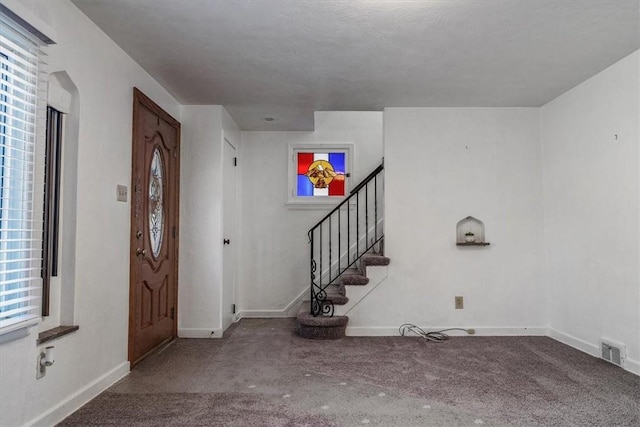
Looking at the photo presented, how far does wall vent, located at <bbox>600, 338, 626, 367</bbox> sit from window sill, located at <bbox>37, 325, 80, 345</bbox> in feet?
12.9

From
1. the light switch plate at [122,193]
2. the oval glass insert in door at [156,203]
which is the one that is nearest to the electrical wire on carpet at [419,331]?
the oval glass insert in door at [156,203]

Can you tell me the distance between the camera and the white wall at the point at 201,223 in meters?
4.11

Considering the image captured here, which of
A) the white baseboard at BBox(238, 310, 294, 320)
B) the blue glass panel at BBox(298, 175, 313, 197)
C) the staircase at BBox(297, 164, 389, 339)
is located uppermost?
the blue glass panel at BBox(298, 175, 313, 197)

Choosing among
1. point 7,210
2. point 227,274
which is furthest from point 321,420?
point 227,274

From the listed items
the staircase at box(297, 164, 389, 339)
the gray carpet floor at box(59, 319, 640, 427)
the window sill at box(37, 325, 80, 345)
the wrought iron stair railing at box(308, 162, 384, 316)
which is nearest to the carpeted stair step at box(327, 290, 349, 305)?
the gray carpet floor at box(59, 319, 640, 427)

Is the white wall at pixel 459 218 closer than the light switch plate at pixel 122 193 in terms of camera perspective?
No

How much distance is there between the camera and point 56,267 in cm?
236

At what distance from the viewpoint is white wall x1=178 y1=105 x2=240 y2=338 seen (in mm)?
4109

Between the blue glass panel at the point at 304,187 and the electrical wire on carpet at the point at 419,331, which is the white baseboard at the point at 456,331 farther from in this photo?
the blue glass panel at the point at 304,187

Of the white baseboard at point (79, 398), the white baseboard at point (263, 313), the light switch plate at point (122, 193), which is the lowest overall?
the white baseboard at point (263, 313)

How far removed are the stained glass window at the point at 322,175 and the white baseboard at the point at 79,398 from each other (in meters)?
3.04

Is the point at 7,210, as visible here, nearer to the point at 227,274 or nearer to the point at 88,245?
the point at 88,245

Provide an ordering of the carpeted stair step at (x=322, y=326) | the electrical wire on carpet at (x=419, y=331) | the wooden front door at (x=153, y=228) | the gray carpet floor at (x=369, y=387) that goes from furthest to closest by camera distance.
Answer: the electrical wire on carpet at (x=419, y=331), the carpeted stair step at (x=322, y=326), the wooden front door at (x=153, y=228), the gray carpet floor at (x=369, y=387)

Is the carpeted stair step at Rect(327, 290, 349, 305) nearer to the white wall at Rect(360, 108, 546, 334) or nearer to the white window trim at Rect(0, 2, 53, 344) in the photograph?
the white wall at Rect(360, 108, 546, 334)
